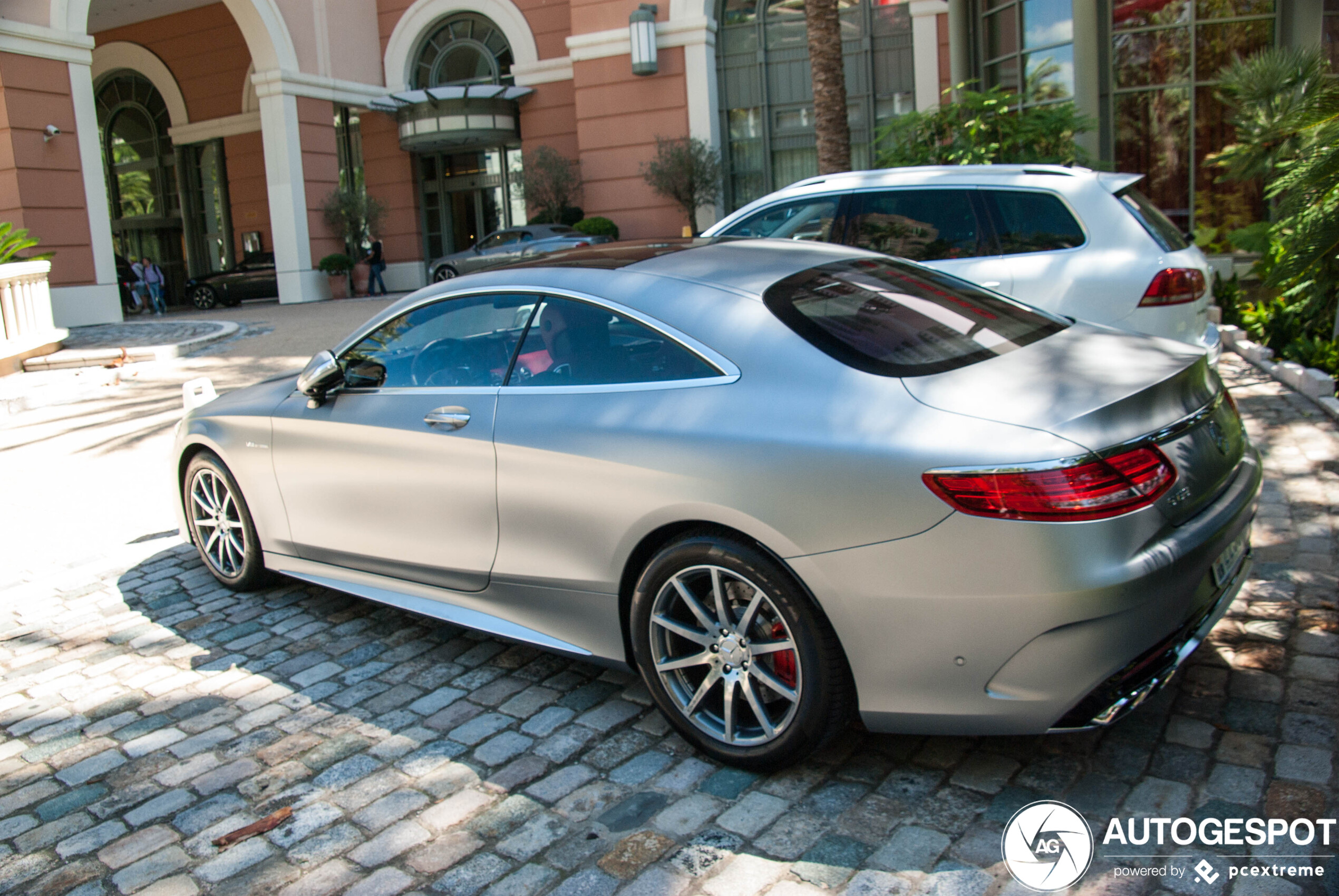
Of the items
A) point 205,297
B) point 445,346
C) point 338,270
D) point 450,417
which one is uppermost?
point 338,270

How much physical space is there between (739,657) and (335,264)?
2447 cm

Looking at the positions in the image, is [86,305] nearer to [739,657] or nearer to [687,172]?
[687,172]

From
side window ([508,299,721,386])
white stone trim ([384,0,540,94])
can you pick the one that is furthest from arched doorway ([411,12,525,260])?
side window ([508,299,721,386])

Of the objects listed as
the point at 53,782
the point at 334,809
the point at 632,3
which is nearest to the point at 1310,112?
the point at 334,809

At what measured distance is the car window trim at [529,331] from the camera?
10.6 feet

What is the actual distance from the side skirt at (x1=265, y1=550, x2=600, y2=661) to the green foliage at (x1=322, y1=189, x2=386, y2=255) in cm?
2298

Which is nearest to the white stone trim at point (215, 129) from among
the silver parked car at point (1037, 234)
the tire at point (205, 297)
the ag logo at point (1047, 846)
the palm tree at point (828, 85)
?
the tire at point (205, 297)

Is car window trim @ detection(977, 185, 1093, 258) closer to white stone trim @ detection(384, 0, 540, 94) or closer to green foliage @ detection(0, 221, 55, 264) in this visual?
green foliage @ detection(0, 221, 55, 264)

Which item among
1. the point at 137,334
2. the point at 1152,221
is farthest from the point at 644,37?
the point at 1152,221

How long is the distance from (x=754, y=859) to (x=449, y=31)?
28.6m

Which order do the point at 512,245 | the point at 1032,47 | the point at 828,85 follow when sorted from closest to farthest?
the point at 828,85 < the point at 1032,47 < the point at 512,245

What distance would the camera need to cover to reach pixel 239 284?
26.9 meters

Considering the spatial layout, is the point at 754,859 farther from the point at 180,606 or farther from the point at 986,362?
the point at 180,606

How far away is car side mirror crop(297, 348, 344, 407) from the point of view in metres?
4.35
